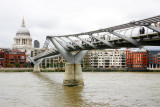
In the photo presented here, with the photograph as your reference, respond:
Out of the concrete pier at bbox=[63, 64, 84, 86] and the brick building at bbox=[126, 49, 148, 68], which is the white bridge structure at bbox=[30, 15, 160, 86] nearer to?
the concrete pier at bbox=[63, 64, 84, 86]

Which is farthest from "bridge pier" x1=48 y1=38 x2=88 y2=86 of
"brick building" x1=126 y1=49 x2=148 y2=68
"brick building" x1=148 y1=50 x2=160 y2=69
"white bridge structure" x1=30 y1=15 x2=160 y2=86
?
"brick building" x1=148 y1=50 x2=160 y2=69

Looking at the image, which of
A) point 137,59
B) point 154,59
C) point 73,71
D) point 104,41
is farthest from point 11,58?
point 104,41

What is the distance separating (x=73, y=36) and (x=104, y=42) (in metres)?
10.9

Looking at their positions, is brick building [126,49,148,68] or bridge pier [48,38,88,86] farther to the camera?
brick building [126,49,148,68]

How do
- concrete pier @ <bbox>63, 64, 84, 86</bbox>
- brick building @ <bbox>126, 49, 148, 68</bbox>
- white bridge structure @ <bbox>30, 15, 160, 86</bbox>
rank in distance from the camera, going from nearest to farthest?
white bridge structure @ <bbox>30, 15, 160, 86</bbox> < concrete pier @ <bbox>63, 64, 84, 86</bbox> < brick building @ <bbox>126, 49, 148, 68</bbox>

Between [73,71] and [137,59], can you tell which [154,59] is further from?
[73,71]

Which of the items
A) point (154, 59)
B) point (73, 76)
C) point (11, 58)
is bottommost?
point (73, 76)

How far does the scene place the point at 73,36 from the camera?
1587 inches

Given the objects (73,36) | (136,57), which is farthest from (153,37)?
(136,57)

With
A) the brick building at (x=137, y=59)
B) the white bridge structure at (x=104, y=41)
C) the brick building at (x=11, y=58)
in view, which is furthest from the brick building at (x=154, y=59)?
the white bridge structure at (x=104, y=41)

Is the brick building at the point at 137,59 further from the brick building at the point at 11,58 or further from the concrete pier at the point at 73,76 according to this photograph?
the concrete pier at the point at 73,76

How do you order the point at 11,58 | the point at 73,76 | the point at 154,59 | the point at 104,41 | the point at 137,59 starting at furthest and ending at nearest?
the point at 137,59 → the point at 154,59 → the point at 11,58 → the point at 73,76 → the point at 104,41

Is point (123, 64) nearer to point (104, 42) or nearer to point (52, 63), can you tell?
point (52, 63)

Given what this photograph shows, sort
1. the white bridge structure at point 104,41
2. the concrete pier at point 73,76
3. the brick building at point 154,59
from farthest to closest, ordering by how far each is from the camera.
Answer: the brick building at point 154,59 < the concrete pier at point 73,76 < the white bridge structure at point 104,41
